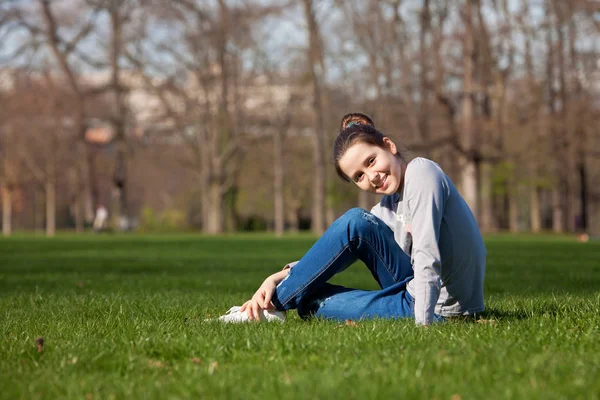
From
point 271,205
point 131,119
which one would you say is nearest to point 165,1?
point 131,119

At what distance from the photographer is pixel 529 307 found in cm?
668

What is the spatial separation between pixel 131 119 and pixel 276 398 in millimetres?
54495

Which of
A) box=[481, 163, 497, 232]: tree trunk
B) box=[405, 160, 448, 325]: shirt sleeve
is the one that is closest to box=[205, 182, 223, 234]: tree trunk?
box=[481, 163, 497, 232]: tree trunk

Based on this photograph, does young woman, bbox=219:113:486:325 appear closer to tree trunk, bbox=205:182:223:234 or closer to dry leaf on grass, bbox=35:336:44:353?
dry leaf on grass, bbox=35:336:44:353

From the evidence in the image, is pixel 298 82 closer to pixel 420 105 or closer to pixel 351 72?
pixel 351 72

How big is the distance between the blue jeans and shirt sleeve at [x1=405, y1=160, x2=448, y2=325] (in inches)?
24.4

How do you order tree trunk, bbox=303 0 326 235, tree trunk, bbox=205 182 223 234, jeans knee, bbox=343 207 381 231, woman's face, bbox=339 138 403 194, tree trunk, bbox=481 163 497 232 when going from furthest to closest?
tree trunk, bbox=205 182 223 234 < tree trunk, bbox=481 163 497 232 < tree trunk, bbox=303 0 326 235 < jeans knee, bbox=343 207 381 231 < woman's face, bbox=339 138 403 194

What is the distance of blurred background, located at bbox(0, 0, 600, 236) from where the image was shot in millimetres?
42062

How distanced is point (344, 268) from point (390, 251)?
0.33m

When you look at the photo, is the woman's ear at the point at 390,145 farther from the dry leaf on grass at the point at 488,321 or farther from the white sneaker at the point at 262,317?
the white sneaker at the point at 262,317

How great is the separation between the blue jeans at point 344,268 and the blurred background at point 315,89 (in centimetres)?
3016

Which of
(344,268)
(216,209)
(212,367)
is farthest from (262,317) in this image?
(216,209)

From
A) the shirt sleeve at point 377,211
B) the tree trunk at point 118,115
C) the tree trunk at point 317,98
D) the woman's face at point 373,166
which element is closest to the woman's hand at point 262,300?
the shirt sleeve at point 377,211

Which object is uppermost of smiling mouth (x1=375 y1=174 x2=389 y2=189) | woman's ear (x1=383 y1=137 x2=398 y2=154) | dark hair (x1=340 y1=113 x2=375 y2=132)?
dark hair (x1=340 y1=113 x2=375 y2=132)
